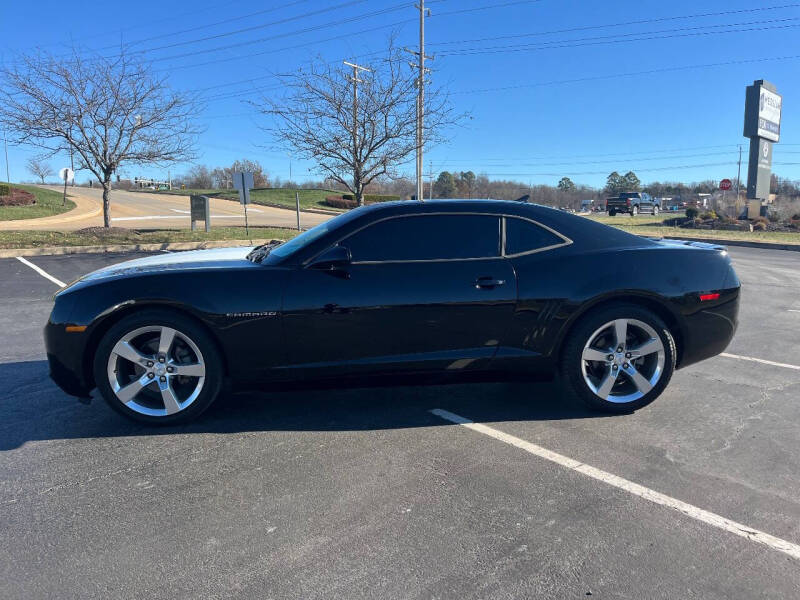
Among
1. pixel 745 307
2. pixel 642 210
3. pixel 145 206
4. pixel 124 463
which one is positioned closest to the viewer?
pixel 124 463

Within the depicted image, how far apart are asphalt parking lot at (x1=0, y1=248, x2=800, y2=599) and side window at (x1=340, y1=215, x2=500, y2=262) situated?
112 cm

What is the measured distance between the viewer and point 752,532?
8.53 feet

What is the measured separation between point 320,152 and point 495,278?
12.9 meters

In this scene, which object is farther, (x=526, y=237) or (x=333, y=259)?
(x=526, y=237)

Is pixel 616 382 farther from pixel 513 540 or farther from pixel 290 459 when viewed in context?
pixel 290 459

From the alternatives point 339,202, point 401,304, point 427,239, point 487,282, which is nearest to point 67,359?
point 401,304

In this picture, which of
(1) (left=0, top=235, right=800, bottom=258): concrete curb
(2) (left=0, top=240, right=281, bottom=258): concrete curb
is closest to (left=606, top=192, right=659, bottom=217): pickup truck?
(1) (left=0, top=235, right=800, bottom=258): concrete curb

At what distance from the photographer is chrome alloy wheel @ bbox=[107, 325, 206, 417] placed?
11.9ft

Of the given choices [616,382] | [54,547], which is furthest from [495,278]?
[54,547]

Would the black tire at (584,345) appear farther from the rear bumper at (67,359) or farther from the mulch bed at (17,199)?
the mulch bed at (17,199)

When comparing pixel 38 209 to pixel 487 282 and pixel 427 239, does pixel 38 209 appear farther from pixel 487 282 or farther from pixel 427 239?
pixel 487 282

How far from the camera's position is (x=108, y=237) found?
16.2m

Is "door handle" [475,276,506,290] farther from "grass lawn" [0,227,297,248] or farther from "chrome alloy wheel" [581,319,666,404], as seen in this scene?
"grass lawn" [0,227,297,248]

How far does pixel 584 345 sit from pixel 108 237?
1566 centimetres
